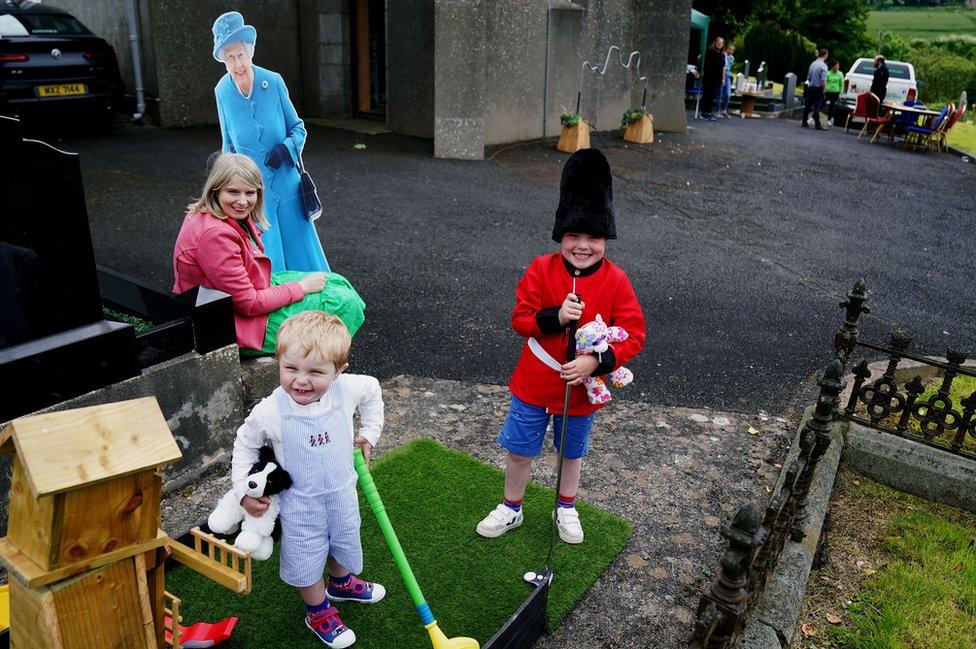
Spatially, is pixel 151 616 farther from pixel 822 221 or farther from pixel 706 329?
pixel 822 221

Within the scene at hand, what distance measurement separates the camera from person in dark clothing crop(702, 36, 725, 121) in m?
19.4

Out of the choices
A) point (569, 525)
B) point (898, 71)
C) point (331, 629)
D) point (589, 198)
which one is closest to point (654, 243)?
point (569, 525)

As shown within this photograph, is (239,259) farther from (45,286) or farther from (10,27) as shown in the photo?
(10,27)

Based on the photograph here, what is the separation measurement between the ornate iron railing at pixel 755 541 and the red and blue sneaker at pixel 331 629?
1.38 metres

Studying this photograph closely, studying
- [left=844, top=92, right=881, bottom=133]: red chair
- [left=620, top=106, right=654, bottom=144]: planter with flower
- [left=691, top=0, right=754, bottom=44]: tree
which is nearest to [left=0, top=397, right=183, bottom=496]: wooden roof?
[left=620, top=106, right=654, bottom=144]: planter with flower

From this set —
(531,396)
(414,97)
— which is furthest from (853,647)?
(414,97)

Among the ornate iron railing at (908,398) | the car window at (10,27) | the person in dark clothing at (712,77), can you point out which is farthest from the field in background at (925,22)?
the ornate iron railing at (908,398)

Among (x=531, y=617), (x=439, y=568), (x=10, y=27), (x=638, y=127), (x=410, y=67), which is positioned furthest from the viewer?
(x=638, y=127)

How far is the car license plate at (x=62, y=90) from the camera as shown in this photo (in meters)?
11.2

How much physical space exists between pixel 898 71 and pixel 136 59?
21540mm

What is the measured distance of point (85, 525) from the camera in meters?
2.15

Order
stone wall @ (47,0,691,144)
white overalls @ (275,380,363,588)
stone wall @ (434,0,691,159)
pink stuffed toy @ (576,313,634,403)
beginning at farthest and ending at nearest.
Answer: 1. stone wall @ (47,0,691,144)
2. stone wall @ (434,0,691,159)
3. pink stuffed toy @ (576,313,634,403)
4. white overalls @ (275,380,363,588)

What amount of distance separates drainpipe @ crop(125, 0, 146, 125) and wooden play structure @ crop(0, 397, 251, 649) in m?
12.5

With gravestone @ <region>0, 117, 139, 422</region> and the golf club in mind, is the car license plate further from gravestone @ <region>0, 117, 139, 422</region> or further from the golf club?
the golf club
